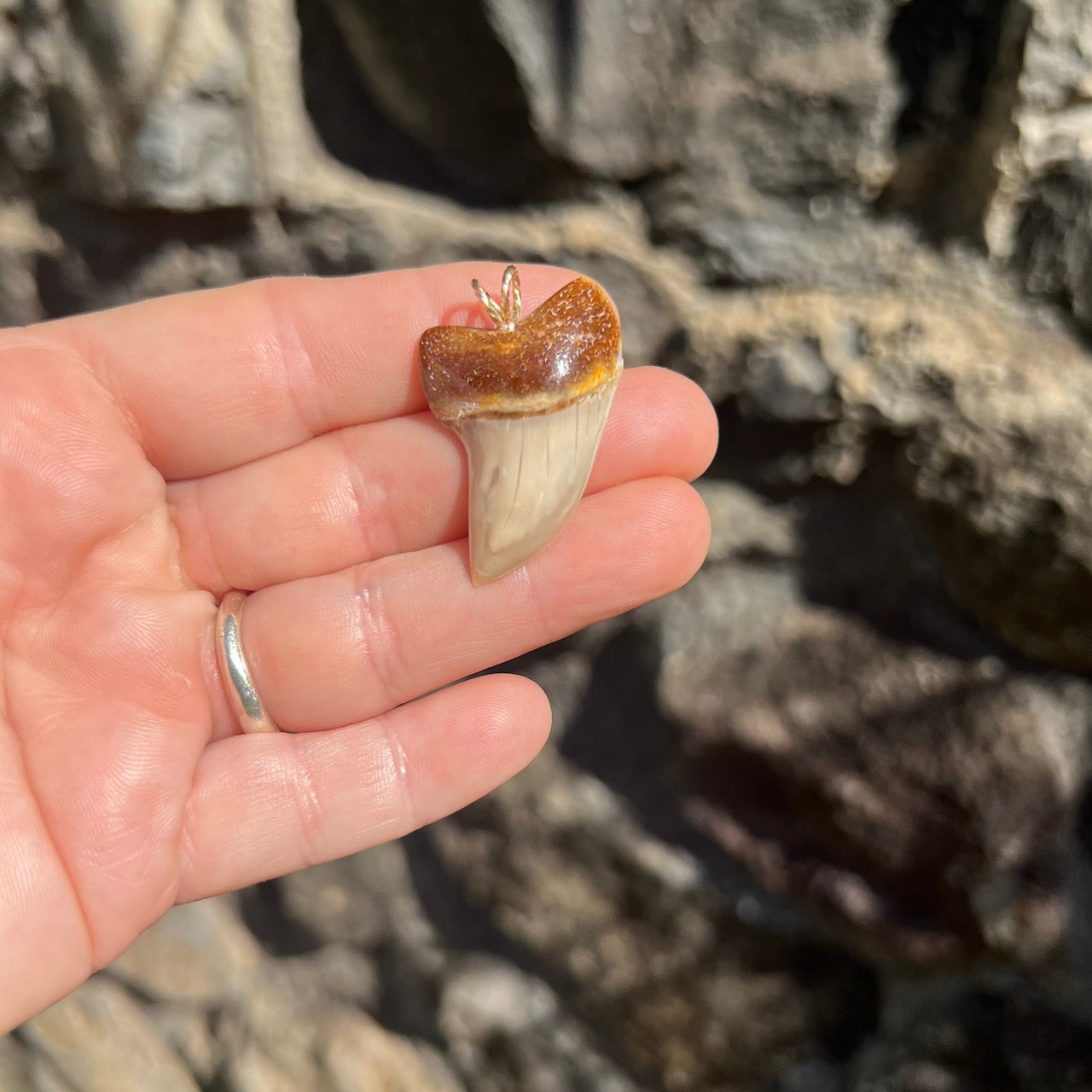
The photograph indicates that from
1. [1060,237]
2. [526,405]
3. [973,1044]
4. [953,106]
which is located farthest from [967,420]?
[973,1044]

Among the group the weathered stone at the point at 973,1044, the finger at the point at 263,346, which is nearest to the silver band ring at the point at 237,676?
the finger at the point at 263,346

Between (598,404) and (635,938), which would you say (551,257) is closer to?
(598,404)

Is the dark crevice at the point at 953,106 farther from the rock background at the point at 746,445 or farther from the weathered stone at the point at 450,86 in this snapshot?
the weathered stone at the point at 450,86

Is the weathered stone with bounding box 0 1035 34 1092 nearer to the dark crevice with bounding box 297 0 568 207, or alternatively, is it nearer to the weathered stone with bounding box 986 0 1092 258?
the dark crevice with bounding box 297 0 568 207

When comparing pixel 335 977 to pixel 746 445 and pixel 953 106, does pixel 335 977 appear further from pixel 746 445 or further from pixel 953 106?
pixel 953 106

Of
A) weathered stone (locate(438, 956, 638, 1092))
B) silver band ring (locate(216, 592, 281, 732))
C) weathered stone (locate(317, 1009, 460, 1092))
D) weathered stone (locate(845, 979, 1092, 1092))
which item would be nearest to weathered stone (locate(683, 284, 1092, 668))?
weathered stone (locate(845, 979, 1092, 1092))
